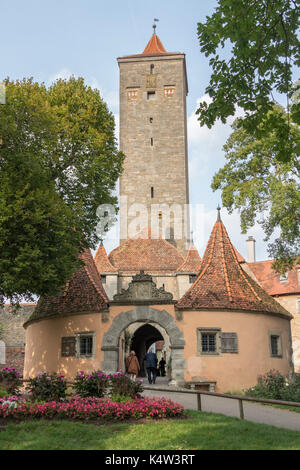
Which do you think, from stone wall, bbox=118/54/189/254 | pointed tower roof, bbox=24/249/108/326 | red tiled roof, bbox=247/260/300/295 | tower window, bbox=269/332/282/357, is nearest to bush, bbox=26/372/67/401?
pointed tower roof, bbox=24/249/108/326

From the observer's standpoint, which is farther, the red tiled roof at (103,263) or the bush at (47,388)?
the red tiled roof at (103,263)

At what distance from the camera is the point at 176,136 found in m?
44.7

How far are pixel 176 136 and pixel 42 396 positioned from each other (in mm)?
35042

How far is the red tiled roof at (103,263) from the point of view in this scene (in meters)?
32.3

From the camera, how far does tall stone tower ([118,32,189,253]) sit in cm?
4234

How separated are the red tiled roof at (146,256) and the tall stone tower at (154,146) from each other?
5.30 meters

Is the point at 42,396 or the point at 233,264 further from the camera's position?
the point at 233,264

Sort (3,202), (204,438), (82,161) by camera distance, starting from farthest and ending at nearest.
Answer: (82,161) < (3,202) < (204,438)

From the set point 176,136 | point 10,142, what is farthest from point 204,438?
point 176,136

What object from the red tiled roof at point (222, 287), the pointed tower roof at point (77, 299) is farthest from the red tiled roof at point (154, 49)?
the pointed tower roof at point (77, 299)

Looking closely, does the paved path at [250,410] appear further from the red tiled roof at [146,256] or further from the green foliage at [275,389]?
the red tiled roof at [146,256]

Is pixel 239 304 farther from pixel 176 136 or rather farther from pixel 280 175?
pixel 176 136

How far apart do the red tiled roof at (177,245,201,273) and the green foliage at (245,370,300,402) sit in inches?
567

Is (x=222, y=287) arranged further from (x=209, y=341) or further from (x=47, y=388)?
(x=47, y=388)
